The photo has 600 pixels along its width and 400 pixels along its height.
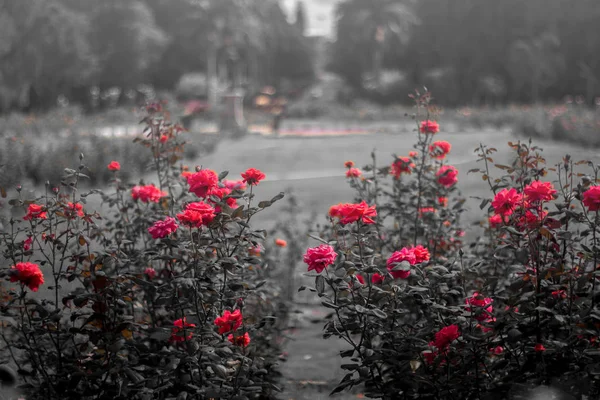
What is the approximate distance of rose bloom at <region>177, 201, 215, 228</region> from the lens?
73.2 inches

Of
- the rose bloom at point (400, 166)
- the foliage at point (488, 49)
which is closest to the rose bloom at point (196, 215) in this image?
the rose bloom at point (400, 166)

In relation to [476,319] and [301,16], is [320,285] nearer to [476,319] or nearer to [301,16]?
[476,319]

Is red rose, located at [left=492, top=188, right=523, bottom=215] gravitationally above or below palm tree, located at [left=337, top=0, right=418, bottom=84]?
below

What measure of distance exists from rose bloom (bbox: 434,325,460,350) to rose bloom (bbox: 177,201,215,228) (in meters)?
0.77

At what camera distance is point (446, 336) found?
6.35 ft

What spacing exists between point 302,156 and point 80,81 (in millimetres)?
29449

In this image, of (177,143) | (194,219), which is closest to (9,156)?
(177,143)

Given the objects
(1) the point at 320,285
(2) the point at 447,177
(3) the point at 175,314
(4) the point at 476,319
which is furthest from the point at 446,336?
(2) the point at 447,177

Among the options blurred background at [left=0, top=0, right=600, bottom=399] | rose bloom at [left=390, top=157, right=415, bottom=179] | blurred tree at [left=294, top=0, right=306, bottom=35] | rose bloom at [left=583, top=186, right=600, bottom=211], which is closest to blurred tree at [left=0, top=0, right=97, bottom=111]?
blurred background at [left=0, top=0, right=600, bottom=399]

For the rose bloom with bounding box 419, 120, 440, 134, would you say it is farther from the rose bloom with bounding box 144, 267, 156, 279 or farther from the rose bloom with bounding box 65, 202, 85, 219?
the rose bloom with bounding box 65, 202, 85, 219

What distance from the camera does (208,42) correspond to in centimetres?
4028

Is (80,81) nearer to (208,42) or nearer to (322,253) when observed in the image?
(208,42)

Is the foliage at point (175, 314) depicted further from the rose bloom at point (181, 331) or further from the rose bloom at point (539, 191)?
the rose bloom at point (539, 191)

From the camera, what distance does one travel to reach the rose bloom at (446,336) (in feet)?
6.31
